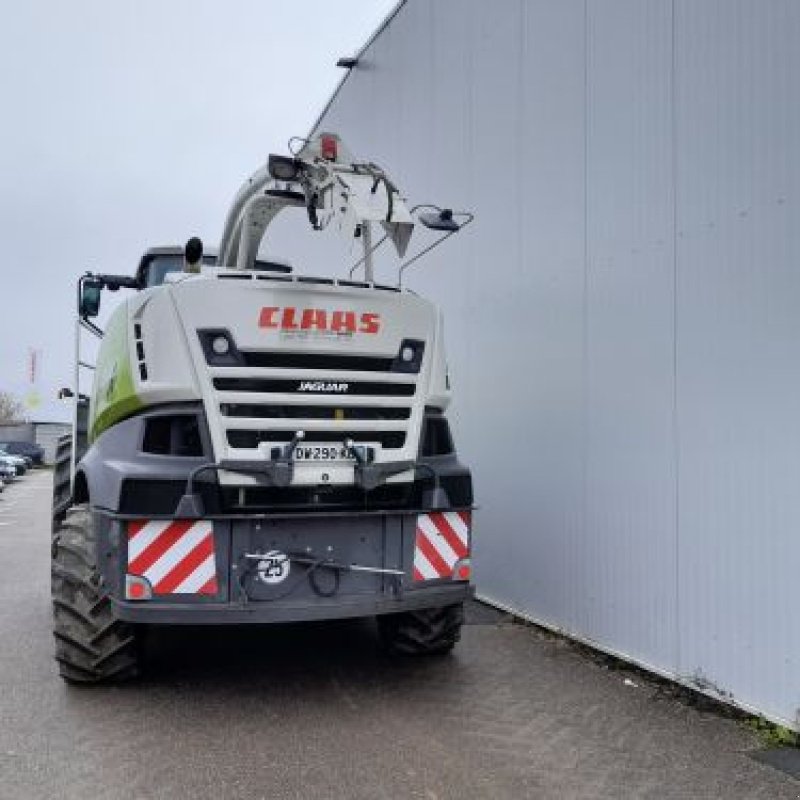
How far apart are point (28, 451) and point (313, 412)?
52.1 meters

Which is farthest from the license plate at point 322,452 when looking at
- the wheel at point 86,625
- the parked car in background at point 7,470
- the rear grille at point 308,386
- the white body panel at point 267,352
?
the parked car in background at point 7,470

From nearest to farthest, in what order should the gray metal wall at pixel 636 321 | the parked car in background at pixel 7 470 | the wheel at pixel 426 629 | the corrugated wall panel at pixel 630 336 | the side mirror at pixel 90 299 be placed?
the gray metal wall at pixel 636 321
the corrugated wall panel at pixel 630 336
the wheel at pixel 426 629
the side mirror at pixel 90 299
the parked car in background at pixel 7 470

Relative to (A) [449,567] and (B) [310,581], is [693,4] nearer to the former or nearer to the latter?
(A) [449,567]

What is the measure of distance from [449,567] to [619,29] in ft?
13.2

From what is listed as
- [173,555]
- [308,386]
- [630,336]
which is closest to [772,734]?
[630,336]

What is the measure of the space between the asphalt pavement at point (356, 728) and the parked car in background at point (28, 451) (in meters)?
48.5

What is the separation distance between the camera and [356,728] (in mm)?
4945

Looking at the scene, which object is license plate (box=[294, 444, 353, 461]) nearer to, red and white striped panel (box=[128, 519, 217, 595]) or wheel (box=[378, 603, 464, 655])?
red and white striped panel (box=[128, 519, 217, 595])

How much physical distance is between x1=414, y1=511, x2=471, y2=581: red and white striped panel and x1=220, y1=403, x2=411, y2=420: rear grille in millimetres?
672

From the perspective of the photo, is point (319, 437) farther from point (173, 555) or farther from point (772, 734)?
point (772, 734)

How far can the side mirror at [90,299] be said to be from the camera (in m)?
7.52

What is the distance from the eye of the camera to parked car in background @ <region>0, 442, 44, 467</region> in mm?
51500

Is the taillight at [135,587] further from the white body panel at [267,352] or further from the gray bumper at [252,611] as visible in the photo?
the white body panel at [267,352]

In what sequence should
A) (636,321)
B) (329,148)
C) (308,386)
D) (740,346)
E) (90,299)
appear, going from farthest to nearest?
1. (90,299)
2. (636,321)
3. (329,148)
4. (308,386)
5. (740,346)
